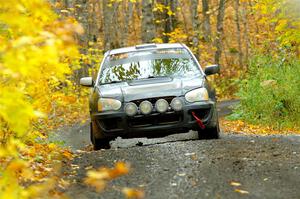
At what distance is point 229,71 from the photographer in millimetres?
33906

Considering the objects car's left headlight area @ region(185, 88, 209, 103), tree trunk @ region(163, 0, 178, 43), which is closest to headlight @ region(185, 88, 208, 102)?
car's left headlight area @ region(185, 88, 209, 103)

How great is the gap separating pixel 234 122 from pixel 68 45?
13.2 metres

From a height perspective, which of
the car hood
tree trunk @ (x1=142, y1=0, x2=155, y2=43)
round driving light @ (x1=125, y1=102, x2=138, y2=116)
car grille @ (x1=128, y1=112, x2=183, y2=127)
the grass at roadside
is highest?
tree trunk @ (x1=142, y1=0, x2=155, y2=43)

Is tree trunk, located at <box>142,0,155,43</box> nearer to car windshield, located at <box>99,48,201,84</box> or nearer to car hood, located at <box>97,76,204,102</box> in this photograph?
car windshield, located at <box>99,48,201,84</box>

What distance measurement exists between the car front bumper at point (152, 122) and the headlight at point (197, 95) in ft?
0.21

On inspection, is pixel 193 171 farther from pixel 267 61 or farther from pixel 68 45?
pixel 267 61

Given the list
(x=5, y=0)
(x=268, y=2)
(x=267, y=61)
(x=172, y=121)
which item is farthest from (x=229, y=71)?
(x=5, y=0)

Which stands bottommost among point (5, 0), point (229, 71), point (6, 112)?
point (229, 71)

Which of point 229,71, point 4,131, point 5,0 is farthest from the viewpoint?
point 229,71

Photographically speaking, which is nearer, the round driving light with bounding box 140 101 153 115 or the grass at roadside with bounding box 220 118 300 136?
the round driving light with bounding box 140 101 153 115

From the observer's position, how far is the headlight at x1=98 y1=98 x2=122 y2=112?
8.94m

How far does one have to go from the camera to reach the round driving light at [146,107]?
8.88 meters

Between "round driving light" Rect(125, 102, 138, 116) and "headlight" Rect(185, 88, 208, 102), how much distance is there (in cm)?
80

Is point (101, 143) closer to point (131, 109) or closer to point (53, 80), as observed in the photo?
point (131, 109)
